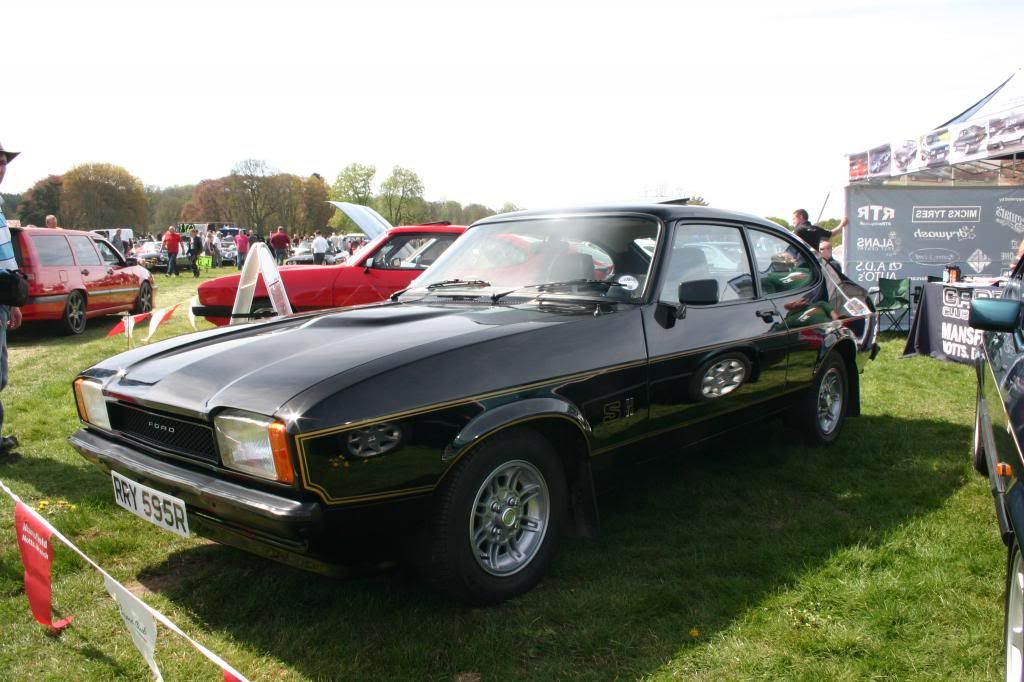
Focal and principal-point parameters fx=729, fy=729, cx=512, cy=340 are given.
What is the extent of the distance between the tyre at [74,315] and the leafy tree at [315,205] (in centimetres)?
7536

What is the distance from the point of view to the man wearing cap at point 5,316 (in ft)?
14.5

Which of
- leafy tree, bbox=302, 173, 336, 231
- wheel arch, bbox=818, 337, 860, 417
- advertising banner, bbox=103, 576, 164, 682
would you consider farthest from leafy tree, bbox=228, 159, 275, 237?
advertising banner, bbox=103, 576, 164, 682

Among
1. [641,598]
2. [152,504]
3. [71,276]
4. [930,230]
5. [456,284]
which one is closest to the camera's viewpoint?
[152,504]

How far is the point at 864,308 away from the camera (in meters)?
5.34

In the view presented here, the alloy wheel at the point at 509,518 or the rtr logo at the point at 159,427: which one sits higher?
the rtr logo at the point at 159,427

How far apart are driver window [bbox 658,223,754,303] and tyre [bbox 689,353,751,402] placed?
340mm

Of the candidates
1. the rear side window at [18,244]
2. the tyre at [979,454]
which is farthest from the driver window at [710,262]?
the rear side window at [18,244]

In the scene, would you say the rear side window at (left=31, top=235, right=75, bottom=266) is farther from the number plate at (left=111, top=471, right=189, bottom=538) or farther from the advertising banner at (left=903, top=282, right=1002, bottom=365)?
the advertising banner at (left=903, top=282, right=1002, bottom=365)

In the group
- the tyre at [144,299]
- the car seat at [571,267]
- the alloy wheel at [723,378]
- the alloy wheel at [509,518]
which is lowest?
the alloy wheel at [509,518]

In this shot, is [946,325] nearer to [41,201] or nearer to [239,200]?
[239,200]

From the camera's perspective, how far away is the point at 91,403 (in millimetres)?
3053

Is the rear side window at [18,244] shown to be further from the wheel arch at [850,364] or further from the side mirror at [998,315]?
the side mirror at [998,315]

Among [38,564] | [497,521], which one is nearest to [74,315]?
[38,564]

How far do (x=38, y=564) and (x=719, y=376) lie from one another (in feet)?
10.0
